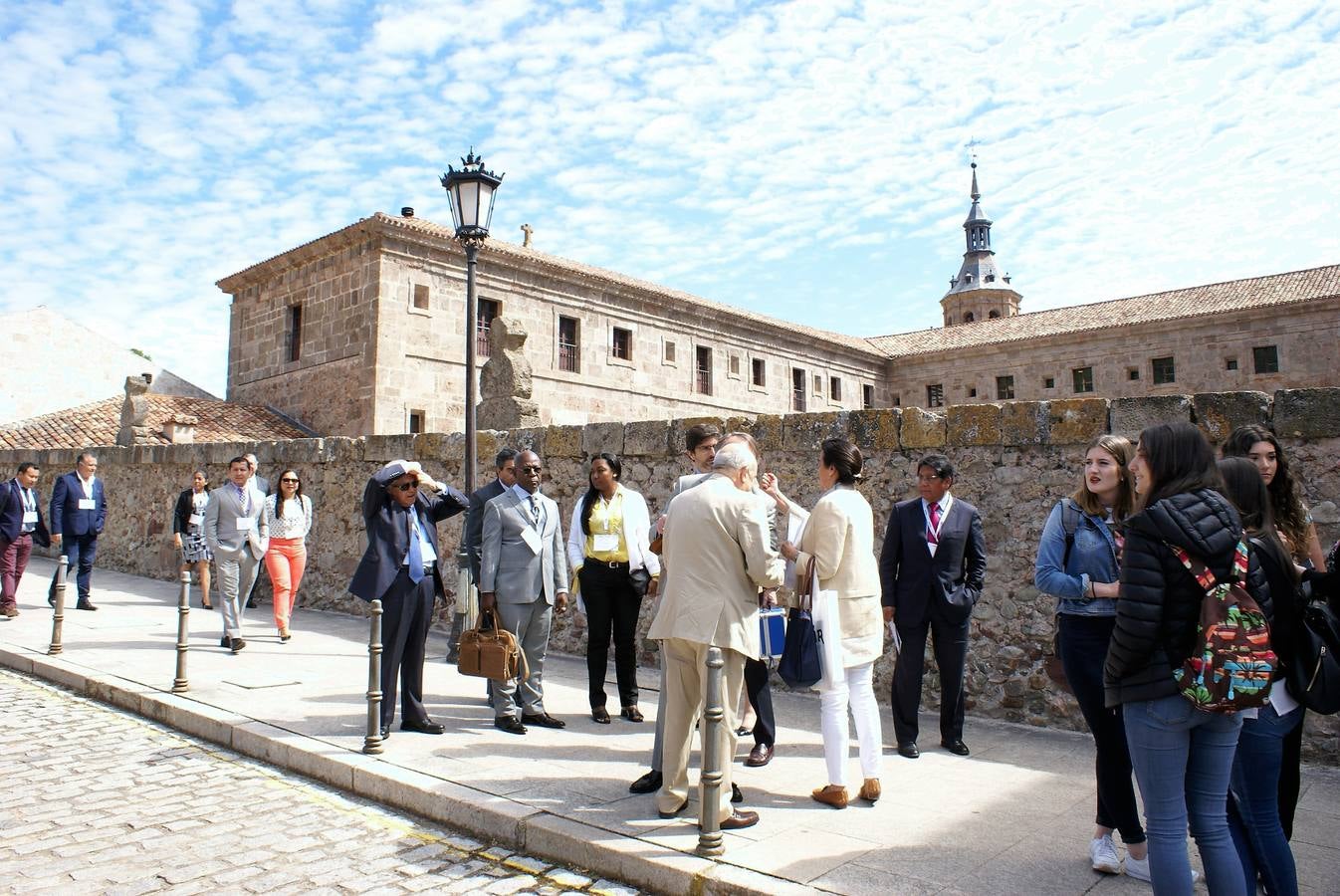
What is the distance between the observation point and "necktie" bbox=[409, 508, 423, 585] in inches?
214

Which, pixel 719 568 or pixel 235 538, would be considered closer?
pixel 719 568

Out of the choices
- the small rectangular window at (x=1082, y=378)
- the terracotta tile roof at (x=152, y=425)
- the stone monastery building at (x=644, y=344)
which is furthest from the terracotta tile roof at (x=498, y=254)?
the small rectangular window at (x=1082, y=378)

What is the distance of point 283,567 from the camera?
8.88 m

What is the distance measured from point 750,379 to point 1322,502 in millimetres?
27458

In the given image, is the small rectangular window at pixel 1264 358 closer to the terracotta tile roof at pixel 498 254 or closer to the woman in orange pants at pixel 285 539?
the terracotta tile roof at pixel 498 254

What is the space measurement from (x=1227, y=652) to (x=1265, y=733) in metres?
0.69

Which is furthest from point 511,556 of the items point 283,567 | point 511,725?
point 283,567

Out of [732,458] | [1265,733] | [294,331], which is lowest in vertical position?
[1265,733]

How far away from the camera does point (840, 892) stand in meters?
3.14

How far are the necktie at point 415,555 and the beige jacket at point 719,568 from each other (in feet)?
6.75

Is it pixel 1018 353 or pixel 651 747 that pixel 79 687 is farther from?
pixel 1018 353

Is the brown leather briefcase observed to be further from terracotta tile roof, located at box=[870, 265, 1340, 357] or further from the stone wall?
terracotta tile roof, located at box=[870, 265, 1340, 357]

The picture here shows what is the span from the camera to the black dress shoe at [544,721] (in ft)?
18.5

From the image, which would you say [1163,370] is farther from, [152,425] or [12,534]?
[12,534]
